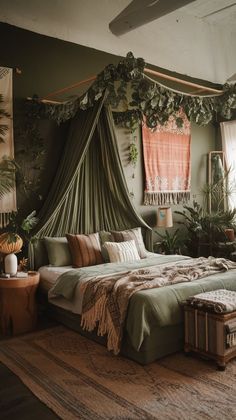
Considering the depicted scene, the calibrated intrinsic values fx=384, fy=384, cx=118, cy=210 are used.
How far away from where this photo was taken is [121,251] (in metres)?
4.45

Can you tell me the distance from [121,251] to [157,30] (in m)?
3.52

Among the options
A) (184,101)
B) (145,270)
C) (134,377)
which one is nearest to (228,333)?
(134,377)

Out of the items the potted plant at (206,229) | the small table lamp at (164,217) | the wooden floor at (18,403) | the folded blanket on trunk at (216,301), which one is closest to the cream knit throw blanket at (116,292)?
the folded blanket on trunk at (216,301)

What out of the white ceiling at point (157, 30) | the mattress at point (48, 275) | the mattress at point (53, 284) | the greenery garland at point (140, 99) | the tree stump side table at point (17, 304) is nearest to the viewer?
the greenery garland at point (140, 99)

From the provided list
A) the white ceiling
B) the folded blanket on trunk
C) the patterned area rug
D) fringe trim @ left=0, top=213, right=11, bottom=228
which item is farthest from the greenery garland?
the patterned area rug

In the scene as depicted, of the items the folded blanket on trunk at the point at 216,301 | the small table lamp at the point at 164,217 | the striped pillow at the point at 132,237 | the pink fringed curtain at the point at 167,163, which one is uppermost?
the pink fringed curtain at the point at 167,163

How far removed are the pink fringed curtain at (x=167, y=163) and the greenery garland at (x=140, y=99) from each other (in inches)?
53.7

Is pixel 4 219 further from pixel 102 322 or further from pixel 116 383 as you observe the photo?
pixel 116 383

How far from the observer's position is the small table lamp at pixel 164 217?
5520mm

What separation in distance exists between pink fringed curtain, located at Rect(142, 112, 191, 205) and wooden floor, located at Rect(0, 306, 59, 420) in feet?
11.2

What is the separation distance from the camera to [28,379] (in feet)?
9.20

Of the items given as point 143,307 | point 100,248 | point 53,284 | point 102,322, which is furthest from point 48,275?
point 143,307

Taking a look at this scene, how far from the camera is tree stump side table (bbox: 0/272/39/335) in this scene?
3.69 metres

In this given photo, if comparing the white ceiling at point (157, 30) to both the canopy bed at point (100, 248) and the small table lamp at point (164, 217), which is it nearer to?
the canopy bed at point (100, 248)
